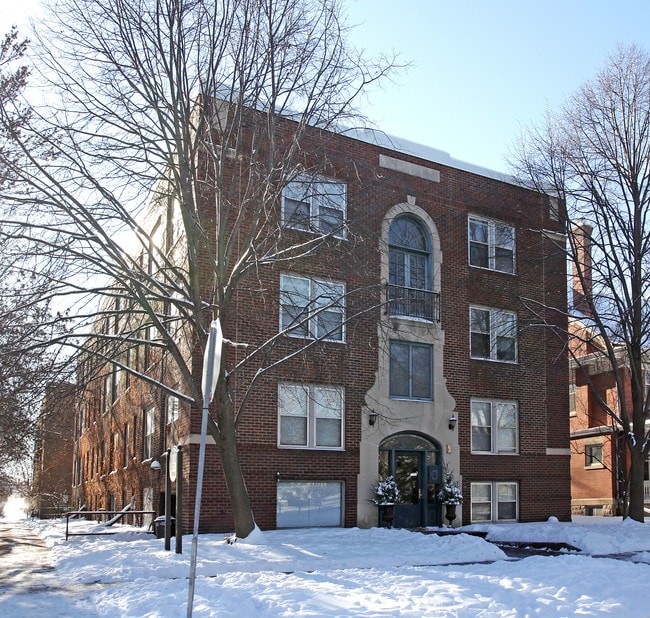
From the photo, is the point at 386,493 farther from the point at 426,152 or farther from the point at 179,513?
the point at 426,152

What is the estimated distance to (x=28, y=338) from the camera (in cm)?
1473

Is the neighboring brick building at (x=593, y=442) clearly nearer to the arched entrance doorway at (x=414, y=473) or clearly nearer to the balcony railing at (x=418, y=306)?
the balcony railing at (x=418, y=306)

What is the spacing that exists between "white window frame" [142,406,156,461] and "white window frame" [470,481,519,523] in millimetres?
9788

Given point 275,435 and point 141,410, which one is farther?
point 141,410

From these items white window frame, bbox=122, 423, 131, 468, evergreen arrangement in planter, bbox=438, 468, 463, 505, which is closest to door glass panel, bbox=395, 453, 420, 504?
evergreen arrangement in planter, bbox=438, 468, 463, 505

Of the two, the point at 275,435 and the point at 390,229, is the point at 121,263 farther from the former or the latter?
the point at 390,229

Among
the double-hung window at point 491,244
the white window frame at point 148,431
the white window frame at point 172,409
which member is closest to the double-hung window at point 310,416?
the white window frame at point 172,409

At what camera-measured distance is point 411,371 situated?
22969mm

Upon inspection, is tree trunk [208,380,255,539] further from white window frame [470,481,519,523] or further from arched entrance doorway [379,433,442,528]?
white window frame [470,481,519,523]

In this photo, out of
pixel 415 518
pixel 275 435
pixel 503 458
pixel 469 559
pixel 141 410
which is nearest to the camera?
pixel 469 559

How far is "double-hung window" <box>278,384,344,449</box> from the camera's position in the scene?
20656 millimetres

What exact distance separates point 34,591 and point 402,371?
13315mm

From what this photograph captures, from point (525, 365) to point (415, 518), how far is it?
6276 millimetres

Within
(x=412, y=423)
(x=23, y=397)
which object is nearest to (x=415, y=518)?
(x=412, y=423)
